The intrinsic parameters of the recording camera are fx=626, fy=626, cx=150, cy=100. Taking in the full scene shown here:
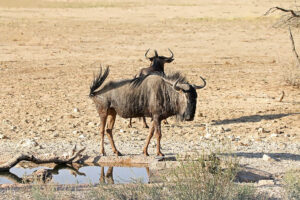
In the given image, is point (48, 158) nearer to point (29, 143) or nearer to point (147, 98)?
point (29, 143)

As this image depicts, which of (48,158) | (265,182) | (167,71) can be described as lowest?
(265,182)

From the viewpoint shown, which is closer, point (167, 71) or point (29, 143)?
point (29, 143)

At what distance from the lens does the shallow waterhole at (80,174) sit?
8.61 meters

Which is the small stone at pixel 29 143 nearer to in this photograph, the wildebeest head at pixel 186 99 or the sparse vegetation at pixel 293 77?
the wildebeest head at pixel 186 99

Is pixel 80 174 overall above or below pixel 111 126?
below

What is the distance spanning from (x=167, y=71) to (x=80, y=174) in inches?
105

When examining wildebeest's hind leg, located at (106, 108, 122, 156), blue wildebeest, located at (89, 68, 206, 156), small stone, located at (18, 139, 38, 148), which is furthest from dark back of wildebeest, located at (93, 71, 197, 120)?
small stone, located at (18, 139, 38, 148)

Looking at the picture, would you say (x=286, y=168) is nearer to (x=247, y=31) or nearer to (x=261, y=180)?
(x=261, y=180)

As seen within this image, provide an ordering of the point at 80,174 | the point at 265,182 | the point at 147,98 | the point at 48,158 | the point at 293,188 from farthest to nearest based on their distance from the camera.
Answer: the point at 147,98 → the point at 48,158 → the point at 80,174 → the point at 265,182 → the point at 293,188

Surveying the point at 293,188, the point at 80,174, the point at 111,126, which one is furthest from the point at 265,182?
the point at 111,126

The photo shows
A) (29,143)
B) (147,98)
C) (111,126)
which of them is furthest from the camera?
(29,143)

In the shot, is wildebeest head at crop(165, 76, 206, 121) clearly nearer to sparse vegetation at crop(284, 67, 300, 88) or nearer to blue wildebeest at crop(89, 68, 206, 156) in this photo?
blue wildebeest at crop(89, 68, 206, 156)

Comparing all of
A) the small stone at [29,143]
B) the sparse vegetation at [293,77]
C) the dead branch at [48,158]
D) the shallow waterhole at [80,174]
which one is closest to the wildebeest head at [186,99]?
the shallow waterhole at [80,174]

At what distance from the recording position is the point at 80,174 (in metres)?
8.98
